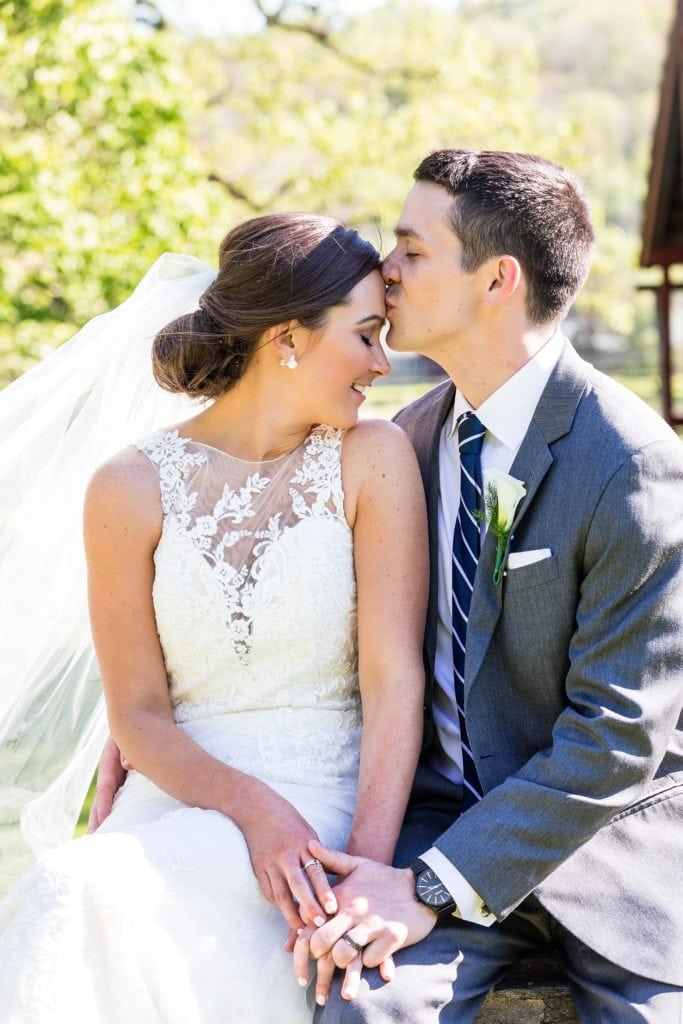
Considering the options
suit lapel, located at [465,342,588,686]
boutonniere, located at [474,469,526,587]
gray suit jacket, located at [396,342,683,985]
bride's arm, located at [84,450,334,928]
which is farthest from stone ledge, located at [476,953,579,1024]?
boutonniere, located at [474,469,526,587]

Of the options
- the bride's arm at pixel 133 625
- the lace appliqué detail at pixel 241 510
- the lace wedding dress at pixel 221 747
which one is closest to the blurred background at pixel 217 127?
the lace appliqué detail at pixel 241 510

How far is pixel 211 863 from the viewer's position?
8.37 feet

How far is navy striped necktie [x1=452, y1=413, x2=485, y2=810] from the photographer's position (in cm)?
287

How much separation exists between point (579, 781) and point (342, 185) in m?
15.5

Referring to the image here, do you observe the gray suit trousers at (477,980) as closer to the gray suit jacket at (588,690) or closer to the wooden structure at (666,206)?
the gray suit jacket at (588,690)

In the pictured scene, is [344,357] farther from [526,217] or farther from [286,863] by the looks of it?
[286,863]

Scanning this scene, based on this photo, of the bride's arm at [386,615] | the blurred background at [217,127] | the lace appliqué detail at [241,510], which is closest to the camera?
the bride's arm at [386,615]

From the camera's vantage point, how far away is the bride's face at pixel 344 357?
118 inches

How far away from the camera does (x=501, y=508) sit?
8.97 feet

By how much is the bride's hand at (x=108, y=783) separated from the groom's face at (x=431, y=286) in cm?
133

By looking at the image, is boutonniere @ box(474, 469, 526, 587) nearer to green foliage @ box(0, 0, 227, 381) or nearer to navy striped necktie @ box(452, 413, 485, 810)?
navy striped necktie @ box(452, 413, 485, 810)

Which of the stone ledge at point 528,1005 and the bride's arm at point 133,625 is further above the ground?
the bride's arm at point 133,625

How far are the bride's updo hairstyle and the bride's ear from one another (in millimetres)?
18

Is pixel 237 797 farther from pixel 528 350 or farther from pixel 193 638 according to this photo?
pixel 528 350
